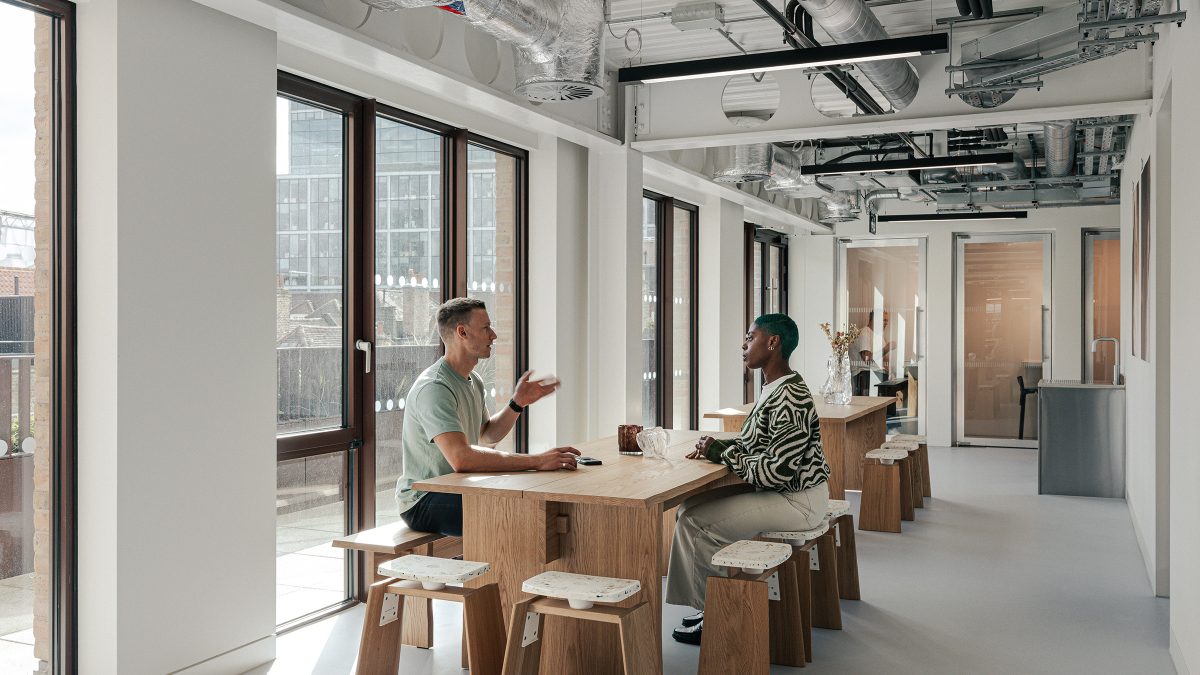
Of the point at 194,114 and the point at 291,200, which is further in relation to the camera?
the point at 291,200

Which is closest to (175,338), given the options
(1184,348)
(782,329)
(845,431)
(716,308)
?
(782,329)

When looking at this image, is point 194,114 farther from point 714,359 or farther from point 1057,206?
point 1057,206

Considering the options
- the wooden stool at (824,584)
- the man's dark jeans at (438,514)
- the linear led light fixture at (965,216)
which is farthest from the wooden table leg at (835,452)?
the linear led light fixture at (965,216)

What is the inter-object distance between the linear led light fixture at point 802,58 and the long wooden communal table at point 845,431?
2.28m

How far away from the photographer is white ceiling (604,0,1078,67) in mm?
5426

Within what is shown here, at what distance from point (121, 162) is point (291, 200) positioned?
4.12ft

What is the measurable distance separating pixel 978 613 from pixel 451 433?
2.65m

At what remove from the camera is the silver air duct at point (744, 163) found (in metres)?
6.70

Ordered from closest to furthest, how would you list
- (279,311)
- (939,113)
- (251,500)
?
(251,500), (279,311), (939,113)

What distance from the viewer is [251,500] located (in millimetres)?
3955

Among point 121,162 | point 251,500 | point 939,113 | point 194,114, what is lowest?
point 251,500

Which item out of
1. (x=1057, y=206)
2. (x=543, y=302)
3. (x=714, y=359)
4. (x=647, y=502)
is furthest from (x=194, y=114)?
(x=1057, y=206)

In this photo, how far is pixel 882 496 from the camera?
6.59 meters

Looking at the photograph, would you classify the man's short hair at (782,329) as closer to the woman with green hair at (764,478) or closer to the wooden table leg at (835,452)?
the woman with green hair at (764,478)
